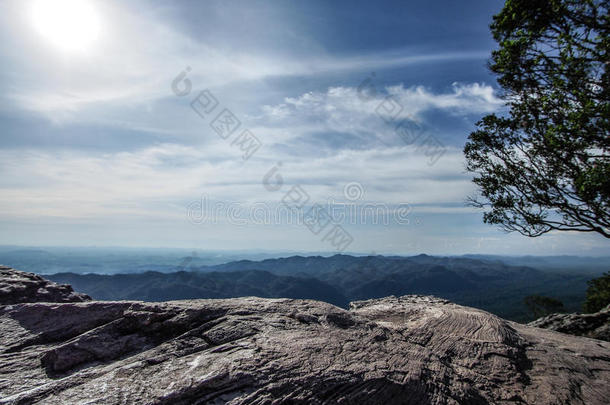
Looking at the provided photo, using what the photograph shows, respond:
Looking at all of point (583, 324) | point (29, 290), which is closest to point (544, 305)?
point (583, 324)

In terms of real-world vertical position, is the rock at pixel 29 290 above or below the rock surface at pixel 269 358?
above

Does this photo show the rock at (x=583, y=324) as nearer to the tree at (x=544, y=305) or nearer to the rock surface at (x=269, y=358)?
the rock surface at (x=269, y=358)

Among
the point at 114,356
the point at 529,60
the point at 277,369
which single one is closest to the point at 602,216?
the point at 529,60

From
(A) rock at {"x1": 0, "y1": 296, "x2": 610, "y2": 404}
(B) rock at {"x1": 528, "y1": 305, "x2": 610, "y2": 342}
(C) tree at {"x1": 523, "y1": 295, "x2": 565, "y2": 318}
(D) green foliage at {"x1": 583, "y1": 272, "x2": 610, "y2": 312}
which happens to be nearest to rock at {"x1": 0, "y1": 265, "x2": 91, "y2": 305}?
(A) rock at {"x1": 0, "y1": 296, "x2": 610, "y2": 404}

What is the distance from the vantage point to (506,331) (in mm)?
10086

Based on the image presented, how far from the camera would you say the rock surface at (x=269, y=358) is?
5617 mm

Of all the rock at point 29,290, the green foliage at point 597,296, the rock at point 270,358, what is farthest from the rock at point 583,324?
the green foliage at point 597,296

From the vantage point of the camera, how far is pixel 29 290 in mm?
10578

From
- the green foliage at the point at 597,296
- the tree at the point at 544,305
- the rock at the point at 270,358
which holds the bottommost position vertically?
the tree at the point at 544,305

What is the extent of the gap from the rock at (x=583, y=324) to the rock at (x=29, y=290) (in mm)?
22834

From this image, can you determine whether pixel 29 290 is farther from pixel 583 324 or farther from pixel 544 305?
pixel 544 305

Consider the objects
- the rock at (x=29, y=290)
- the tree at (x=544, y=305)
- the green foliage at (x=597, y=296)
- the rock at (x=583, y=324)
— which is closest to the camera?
the rock at (x=29, y=290)

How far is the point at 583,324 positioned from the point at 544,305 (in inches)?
3010

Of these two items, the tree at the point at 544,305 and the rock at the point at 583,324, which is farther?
the tree at the point at 544,305
